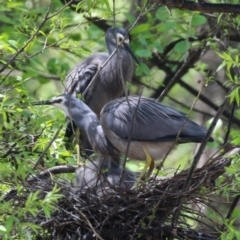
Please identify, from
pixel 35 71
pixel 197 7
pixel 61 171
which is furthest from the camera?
pixel 35 71

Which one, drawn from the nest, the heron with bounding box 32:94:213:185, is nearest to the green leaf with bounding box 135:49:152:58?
the heron with bounding box 32:94:213:185

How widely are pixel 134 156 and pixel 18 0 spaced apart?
2.49 metres

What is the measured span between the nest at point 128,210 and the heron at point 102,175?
0.11 m

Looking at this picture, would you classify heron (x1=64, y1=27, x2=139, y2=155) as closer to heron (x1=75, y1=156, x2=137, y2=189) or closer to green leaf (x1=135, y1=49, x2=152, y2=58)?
green leaf (x1=135, y1=49, x2=152, y2=58)

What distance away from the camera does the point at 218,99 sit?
830 cm

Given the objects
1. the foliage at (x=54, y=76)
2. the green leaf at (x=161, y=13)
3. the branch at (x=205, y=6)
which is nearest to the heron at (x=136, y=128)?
the foliage at (x=54, y=76)

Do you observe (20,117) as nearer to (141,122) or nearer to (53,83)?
(141,122)

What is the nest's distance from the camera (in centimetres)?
509

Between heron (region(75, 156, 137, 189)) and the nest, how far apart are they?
0.34 ft

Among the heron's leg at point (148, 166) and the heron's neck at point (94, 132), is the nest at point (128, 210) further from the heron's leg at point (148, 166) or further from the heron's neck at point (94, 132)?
the heron's neck at point (94, 132)

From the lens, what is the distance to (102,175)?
5.29 m

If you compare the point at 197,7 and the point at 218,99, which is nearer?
the point at 197,7

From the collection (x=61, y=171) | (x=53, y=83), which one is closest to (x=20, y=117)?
(x=61, y=171)

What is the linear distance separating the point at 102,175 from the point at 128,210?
27 centimetres
